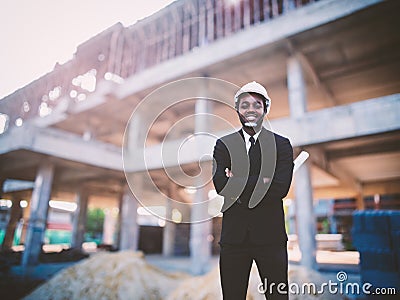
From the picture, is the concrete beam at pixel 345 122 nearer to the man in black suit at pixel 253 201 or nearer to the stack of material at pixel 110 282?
the stack of material at pixel 110 282

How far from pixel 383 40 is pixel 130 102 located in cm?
1250

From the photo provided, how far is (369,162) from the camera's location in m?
14.4

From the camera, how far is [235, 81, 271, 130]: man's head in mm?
2273

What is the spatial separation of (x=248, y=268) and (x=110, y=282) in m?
5.37

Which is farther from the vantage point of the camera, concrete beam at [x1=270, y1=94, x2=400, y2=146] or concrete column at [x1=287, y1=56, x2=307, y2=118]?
concrete column at [x1=287, y1=56, x2=307, y2=118]

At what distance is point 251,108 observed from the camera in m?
2.28

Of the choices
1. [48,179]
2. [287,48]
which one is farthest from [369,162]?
[48,179]

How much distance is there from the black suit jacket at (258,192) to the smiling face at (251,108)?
0.17 meters

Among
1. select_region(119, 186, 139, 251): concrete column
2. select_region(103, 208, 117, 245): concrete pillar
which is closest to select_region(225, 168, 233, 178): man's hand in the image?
select_region(119, 186, 139, 251): concrete column

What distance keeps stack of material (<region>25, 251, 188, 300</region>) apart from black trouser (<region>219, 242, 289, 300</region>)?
15.3 feet

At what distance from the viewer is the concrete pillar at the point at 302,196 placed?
30.6 ft

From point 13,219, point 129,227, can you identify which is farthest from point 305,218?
point 13,219

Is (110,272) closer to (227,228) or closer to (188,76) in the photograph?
(227,228)

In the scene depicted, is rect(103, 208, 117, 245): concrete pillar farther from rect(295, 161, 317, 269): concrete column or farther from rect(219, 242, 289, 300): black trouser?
rect(219, 242, 289, 300): black trouser
